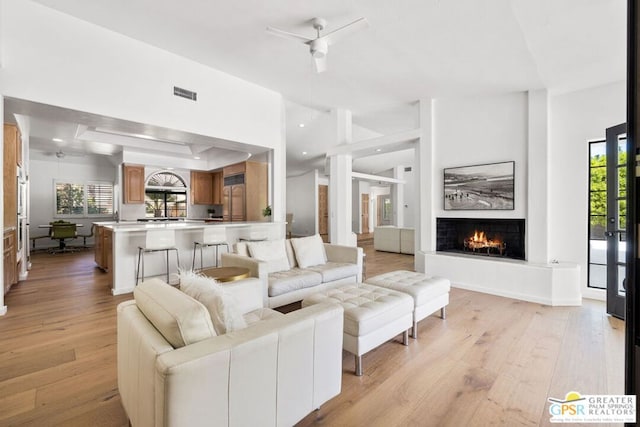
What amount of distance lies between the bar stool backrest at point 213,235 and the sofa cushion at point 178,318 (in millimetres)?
3400

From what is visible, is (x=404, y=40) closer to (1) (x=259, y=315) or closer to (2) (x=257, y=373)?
(1) (x=259, y=315)

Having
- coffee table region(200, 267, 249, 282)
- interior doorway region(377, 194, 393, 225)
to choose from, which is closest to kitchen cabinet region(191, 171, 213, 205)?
coffee table region(200, 267, 249, 282)

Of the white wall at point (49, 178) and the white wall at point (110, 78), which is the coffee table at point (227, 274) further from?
the white wall at point (49, 178)

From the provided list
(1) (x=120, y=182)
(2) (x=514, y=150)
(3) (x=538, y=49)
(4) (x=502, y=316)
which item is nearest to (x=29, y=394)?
(4) (x=502, y=316)

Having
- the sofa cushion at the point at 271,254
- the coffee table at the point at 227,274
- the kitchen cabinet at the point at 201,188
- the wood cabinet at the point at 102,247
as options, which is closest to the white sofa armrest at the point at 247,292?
the coffee table at the point at 227,274

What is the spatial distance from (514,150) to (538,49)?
1.59 metres

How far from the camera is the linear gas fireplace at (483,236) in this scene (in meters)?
4.64

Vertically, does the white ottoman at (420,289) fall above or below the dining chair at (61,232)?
below

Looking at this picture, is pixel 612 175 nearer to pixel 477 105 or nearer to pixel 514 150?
pixel 514 150

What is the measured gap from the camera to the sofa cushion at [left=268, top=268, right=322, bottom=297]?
319 cm

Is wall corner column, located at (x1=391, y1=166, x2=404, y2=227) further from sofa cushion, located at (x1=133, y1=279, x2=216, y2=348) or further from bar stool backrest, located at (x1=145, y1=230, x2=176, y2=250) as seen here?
sofa cushion, located at (x1=133, y1=279, x2=216, y2=348)

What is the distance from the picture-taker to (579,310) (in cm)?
360

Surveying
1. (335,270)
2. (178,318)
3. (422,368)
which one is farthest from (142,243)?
(422,368)

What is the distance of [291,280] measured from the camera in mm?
3320
